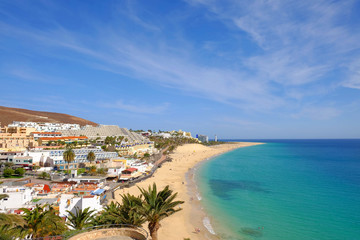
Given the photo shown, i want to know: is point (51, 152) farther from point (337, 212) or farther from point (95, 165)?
point (337, 212)

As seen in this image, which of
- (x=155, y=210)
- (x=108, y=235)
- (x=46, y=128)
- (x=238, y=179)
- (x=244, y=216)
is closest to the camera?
(x=108, y=235)

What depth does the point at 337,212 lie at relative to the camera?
2812 centimetres

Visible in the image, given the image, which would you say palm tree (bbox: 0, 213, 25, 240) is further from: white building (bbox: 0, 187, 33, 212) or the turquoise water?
the turquoise water

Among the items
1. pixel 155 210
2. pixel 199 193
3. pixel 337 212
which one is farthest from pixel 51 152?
pixel 337 212

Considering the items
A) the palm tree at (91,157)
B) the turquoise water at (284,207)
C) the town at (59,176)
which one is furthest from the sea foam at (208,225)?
the palm tree at (91,157)

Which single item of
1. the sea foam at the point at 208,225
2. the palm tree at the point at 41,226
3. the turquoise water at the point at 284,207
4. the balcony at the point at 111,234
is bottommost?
the sea foam at the point at 208,225

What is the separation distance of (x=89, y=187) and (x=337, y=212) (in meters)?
32.2

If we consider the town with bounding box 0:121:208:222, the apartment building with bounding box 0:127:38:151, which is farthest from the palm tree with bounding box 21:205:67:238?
the apartment building with bounding box 0:127:38:151

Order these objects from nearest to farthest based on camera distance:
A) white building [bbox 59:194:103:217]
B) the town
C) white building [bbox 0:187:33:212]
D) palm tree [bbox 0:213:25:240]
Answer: palm tree [bbox 0:213:25:240] < white building [bbox 59:194:103:217] < white building [bbox 0:187:33:212] < the town

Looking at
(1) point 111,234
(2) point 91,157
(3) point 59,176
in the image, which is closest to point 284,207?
(1) point 111,234

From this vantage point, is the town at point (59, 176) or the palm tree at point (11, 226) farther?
the town at point (59, 176)

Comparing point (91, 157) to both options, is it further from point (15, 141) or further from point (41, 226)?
point (41, 226)

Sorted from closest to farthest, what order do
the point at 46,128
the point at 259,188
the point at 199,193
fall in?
1. the point at 199,193
2. the point at 259,188
3. the point at 46,128

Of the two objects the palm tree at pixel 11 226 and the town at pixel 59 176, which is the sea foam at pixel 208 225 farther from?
the palm tree at pixel 11 226
